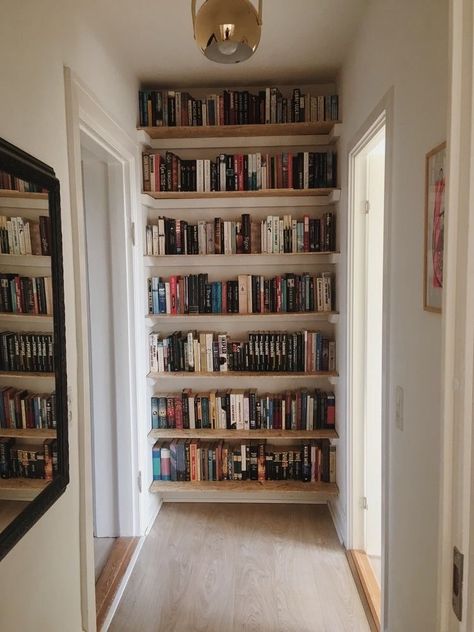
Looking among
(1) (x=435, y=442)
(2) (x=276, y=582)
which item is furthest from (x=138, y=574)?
(1) (x=435, y=442)

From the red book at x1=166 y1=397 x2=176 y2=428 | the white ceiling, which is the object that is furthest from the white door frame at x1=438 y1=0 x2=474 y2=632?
the red book at x1=166 y1=397 x2=176 y2=428

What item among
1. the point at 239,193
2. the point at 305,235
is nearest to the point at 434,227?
the point at 305,235

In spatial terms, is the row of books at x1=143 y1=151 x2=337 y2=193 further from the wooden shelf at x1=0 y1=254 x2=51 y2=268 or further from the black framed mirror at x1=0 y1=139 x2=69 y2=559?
the wooden shelf at x1=0 y1=254 x2=51 y2=268

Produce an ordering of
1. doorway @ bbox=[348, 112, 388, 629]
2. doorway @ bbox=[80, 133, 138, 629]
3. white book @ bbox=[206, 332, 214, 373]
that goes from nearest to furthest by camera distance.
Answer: doorway @ bbox=[348, 112, 388, 629] < doorway @ bbox=[80, 133, 138, 629] < white book @ bbox=[206, 332, 214, 373]

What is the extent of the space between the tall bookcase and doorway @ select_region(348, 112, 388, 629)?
34 centimetres

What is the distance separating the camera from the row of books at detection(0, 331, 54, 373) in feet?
3.75

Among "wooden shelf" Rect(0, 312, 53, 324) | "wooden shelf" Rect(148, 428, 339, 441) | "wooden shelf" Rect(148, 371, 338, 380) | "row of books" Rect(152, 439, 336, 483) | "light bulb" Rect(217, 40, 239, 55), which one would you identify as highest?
"light bulb" Rect(217, 40, 239, 55)

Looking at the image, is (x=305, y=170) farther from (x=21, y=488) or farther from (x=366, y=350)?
(x=21, y=488)

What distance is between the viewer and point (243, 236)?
2.82 m

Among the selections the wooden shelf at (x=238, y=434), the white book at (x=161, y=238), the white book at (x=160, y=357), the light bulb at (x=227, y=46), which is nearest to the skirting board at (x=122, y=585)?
the wooden shelf at (x=238, y=434)

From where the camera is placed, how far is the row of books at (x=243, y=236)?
2.78 m

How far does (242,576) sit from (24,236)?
6.43 ft

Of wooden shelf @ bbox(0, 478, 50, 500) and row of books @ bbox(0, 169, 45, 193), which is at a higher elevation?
row of books @ bbox(0, 169, 45, 193)

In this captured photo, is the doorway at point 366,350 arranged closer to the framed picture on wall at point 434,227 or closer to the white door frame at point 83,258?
the framed picture on wall at point 434,227
